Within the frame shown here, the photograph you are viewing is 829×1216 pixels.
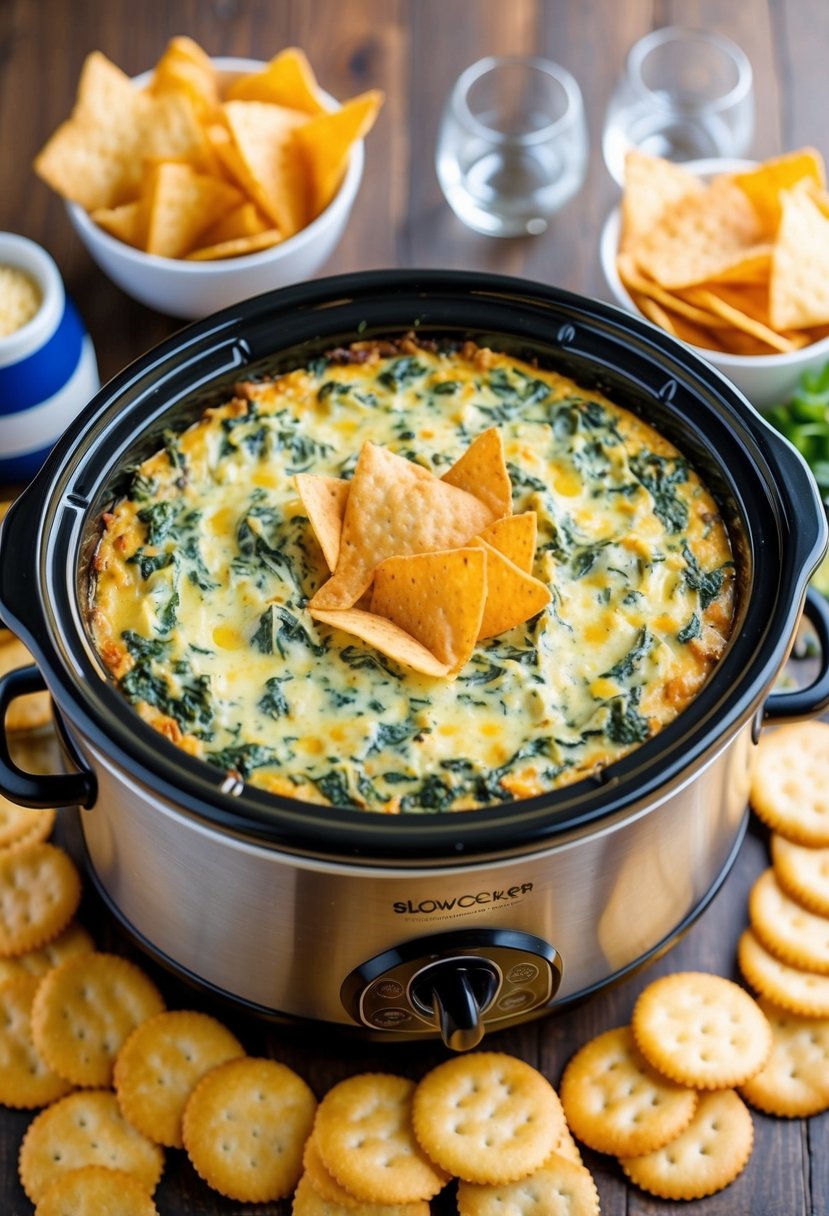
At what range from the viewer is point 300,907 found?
225 cm

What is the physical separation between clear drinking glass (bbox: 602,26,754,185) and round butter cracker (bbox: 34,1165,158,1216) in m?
2.63

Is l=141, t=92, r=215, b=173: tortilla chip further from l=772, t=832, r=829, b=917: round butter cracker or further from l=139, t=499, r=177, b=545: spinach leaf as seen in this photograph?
l=772, t=832, r=829, b=917: round butter cracker

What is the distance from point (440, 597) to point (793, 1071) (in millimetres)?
1122

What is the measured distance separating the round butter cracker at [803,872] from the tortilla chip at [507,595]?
0.85 m

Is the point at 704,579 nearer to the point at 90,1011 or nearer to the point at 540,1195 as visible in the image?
the point at 540,1195

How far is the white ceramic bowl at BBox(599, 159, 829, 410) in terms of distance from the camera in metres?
3.24

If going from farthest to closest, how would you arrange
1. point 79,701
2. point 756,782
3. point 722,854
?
point 756,782, point 722,854, point 79,701

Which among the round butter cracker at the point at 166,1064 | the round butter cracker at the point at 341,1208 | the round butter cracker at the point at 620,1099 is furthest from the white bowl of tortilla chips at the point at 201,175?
the round butter cracker at the point at 341,1208

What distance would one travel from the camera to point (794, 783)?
293 cm

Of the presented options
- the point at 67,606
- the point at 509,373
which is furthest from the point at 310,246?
the point at 67,606

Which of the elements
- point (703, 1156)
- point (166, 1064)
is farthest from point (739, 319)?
point (166, 1064)

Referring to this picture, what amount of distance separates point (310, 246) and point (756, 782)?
157 centimetres

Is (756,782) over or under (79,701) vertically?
under

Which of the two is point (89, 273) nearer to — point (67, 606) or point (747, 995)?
point (67, 606)
